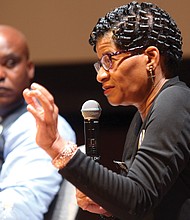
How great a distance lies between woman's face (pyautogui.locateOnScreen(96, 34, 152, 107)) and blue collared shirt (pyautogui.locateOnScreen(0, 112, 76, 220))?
62 centimetres

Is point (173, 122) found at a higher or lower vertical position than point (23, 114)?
higher

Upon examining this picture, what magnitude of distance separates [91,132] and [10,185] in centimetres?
64

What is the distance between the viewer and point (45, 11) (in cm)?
246

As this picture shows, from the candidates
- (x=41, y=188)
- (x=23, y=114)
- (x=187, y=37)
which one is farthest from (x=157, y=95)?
(x=187, y=37)

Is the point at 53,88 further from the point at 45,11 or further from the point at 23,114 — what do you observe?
the point at 23,114

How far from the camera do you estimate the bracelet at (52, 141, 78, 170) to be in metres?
0.98

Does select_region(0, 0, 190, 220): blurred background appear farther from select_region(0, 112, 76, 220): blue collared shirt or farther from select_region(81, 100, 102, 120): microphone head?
select_region(81, 100, 102, 120): microphone head

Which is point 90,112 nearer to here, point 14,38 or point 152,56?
point 152,56

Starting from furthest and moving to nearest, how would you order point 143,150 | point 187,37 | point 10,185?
point 187,37 → point 10,185 → point 143,150

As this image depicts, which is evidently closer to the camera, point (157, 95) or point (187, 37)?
point (157, 95)

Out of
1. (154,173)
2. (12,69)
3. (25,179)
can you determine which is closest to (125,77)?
(154,173)

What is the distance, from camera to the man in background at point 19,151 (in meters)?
1.67

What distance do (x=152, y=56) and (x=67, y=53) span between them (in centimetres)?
137

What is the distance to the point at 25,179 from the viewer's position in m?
1.70
